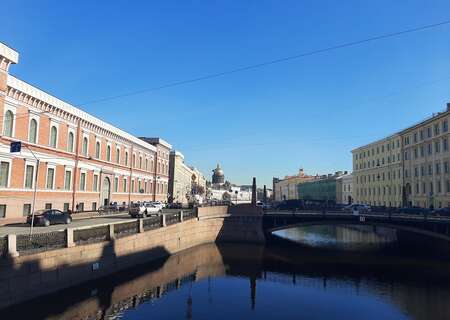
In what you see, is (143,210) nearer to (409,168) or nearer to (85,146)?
(85,146)

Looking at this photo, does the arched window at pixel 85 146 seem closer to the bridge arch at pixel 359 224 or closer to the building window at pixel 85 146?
the building window at pixel 85 146

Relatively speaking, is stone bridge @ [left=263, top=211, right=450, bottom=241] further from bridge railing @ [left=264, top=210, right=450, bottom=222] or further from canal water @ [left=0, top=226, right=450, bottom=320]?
canal water @ [left=0, top=226, right=450, bottom=320]

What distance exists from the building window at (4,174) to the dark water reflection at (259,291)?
14.3 m

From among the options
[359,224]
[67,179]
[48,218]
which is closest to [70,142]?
[67,179]

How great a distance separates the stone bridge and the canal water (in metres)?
3.22

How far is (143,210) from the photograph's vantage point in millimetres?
44625

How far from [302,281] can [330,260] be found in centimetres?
1087

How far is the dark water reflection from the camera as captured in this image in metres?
21.0

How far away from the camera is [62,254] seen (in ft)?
71.3

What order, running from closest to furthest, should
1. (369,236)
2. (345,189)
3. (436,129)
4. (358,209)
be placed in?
(358,209) → (436,129) → (369,236) → (345,189)

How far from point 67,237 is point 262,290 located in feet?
45.3

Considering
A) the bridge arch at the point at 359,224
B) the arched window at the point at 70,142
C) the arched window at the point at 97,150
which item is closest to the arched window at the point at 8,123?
the arched window at the point at 70,142

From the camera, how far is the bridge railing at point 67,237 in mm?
18487

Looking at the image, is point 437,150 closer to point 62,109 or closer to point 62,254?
point 62,109
